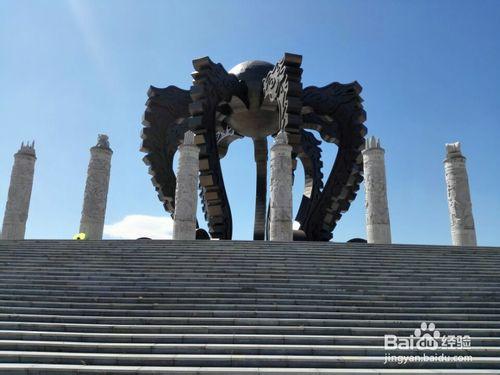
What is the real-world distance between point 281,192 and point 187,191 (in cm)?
379

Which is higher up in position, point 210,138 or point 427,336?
point 210,138

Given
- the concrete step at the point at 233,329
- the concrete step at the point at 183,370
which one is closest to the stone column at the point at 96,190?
the concrete step at the point at 233,329

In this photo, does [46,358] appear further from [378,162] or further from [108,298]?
[378,162]

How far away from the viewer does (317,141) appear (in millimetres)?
20656

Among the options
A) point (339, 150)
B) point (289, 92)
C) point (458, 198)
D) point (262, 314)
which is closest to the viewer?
point (262, 314)

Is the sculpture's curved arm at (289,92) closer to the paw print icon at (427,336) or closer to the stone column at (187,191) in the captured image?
the stone column at (187,191)

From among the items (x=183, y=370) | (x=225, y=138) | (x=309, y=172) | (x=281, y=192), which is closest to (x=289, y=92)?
(x=281, y=192)

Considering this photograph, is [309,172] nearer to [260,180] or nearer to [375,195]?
[260,180]

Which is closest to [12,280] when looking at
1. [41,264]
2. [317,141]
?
[41,264]

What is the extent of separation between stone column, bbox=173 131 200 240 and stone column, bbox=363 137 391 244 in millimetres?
6676

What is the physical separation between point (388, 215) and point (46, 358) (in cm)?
1332

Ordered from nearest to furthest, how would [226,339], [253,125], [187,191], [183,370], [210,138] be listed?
[183,370] < [226,339] < [210,138] < [187,191] < [253,125]

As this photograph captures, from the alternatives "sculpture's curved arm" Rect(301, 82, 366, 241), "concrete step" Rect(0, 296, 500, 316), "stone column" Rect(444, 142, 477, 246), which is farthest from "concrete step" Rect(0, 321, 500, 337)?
"sculpture's curved arm" Rect(301, 82, 366, 241)

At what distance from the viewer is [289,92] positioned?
1503 centimetres
